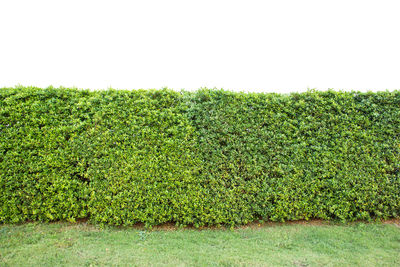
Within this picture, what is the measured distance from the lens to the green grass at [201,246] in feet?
13.8

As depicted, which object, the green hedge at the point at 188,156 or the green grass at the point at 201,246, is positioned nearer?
the green grass at the point at 201,246

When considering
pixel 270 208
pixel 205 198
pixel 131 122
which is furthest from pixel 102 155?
pixel 270 208

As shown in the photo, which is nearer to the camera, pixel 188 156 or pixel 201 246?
pixel 201 246

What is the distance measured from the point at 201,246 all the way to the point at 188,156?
6.03ft

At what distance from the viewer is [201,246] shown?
4.77 meters

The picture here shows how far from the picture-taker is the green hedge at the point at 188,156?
5422mm

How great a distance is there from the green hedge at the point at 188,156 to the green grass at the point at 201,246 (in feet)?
1.02

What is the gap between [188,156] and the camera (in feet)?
18.0

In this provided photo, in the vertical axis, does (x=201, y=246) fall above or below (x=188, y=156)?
below

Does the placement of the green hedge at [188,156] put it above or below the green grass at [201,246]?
above

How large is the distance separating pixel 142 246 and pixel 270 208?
2.95m

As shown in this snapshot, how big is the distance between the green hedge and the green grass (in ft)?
1.02

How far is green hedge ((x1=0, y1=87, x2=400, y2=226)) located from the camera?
5.42 meters

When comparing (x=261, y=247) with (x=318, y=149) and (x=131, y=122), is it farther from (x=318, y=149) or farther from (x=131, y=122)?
(x=131, y=122)
